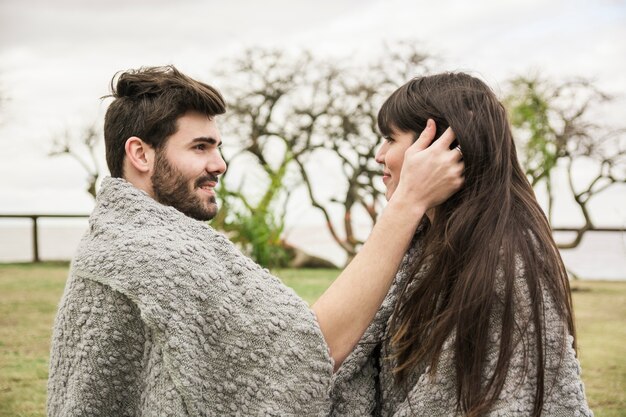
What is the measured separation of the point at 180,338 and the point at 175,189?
23.3 inches

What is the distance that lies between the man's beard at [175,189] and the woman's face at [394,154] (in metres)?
0.61

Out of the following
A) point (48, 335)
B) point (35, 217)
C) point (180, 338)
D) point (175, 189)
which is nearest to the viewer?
point (180, 338)

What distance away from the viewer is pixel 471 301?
1.69 m

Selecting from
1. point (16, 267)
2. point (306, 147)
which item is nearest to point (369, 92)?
point (306, 147)

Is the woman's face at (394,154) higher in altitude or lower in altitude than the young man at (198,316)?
higher

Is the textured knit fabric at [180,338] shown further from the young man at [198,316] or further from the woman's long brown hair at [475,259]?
the woman's long brown hair at [475,259]

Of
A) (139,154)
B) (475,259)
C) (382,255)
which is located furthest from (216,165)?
(475,259)

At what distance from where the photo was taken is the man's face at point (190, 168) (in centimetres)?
201

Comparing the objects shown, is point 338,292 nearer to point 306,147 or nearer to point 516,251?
point 516,251

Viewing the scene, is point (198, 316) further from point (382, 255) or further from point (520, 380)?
point (520, 380)

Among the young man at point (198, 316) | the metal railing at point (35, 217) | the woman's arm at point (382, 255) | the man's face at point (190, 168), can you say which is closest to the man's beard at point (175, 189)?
the man's face at point (190, 168)

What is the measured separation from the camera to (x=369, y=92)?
1405cm

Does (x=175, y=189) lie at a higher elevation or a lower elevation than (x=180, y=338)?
higher

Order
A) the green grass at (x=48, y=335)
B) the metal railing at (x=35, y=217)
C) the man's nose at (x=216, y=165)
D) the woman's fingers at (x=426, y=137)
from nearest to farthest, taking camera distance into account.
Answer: the woman's fingers at (x=426, y=137)
the man's nose at (x=216, y=165)
the green grass at (x=48, y=335)
the metal railing at (x=35, y=217)
